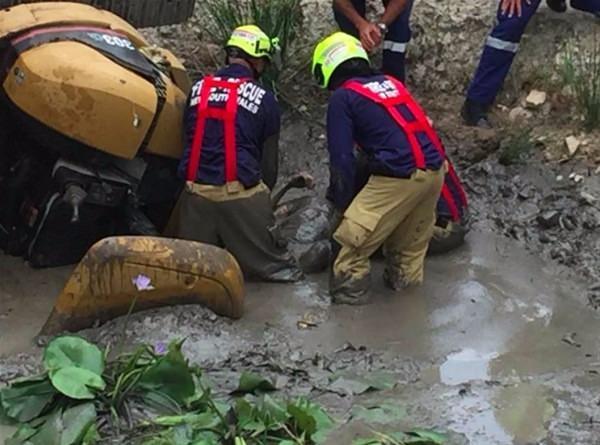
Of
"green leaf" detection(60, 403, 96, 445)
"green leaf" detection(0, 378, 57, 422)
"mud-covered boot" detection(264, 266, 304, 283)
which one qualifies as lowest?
"mud-covered boot" detection(264, 266, 304, 283)

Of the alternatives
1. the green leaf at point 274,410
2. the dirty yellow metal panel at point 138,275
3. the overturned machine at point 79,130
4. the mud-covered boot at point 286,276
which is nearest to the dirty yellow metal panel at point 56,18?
the overturned machine at point 79,130

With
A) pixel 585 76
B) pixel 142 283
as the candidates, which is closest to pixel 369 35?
pixel 585 76

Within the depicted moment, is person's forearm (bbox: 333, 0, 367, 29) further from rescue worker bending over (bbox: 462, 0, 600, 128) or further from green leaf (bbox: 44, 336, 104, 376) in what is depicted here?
green leaf (bbox: 44, 336, 104, 376)

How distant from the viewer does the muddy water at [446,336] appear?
16.2ft

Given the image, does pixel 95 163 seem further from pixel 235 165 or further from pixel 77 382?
pixel 77 382

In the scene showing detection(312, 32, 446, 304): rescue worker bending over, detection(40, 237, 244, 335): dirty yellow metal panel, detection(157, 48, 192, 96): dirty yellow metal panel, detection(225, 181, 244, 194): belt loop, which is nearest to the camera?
detection(40, 237, 244, 335): dirty yellow metal panel

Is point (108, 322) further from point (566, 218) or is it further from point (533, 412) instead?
point (566, 218)

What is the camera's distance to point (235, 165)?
6.33 m

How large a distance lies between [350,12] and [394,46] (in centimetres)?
37

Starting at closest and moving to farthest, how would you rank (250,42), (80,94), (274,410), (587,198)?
(274,410), (80,94), (250,42), (587,198)

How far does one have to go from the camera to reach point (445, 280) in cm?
659

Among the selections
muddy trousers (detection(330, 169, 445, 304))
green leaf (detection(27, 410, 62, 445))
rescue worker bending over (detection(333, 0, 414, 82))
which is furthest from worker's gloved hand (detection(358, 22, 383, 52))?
green leaf (detection(27, 410, 62, 445))

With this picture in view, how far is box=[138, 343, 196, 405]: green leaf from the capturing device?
189 inches

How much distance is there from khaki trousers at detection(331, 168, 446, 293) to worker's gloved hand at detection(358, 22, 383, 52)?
1541 millimetres
